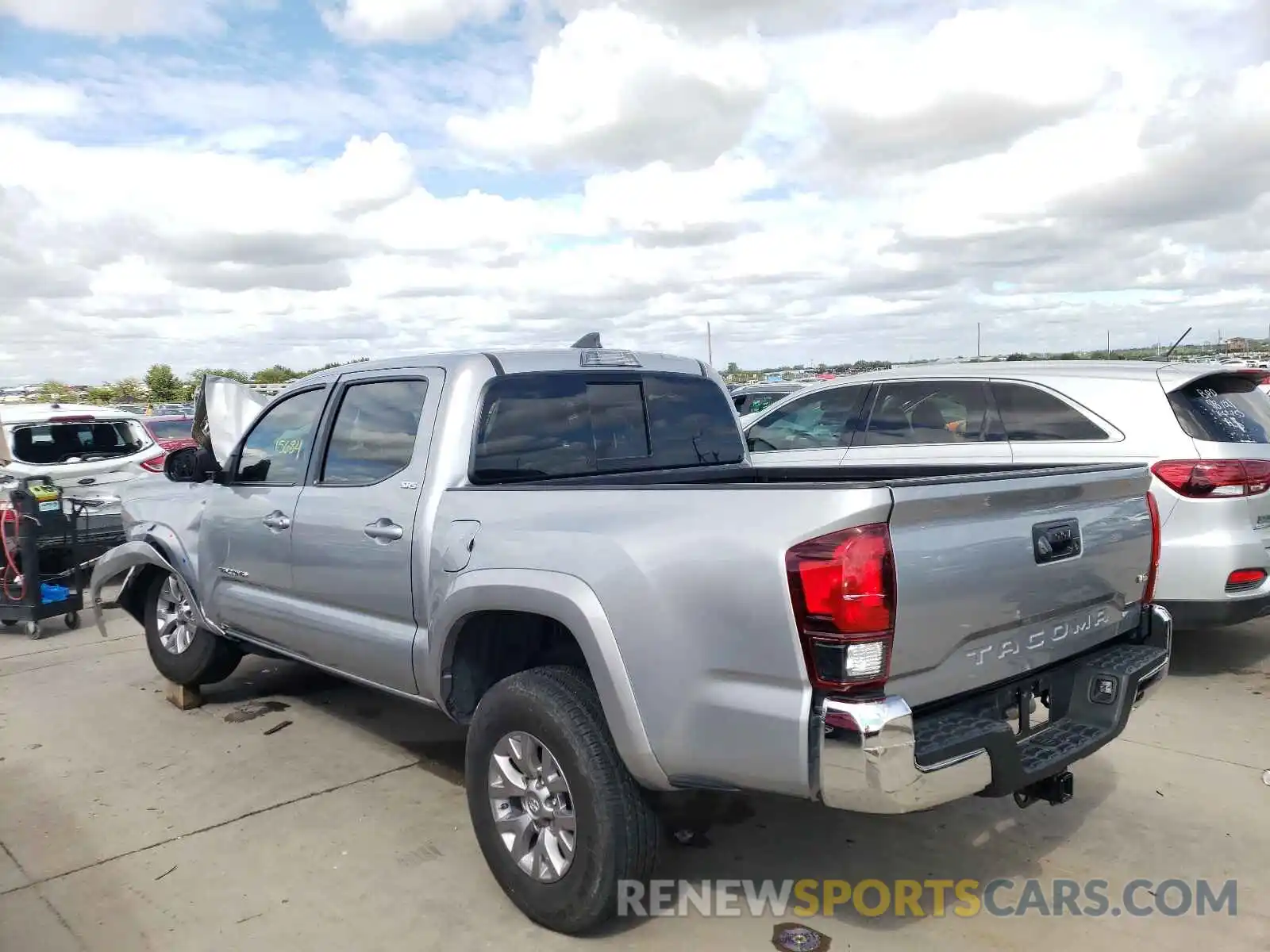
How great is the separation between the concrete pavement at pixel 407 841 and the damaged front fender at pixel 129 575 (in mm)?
728

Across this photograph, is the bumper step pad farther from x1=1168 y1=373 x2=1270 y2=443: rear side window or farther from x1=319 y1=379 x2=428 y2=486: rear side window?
x1=1168 y1=373 x2=1270 y2=443: rear side window

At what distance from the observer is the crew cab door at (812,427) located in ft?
22.5

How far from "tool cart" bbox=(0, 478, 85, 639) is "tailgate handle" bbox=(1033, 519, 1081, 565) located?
6989 millimetres

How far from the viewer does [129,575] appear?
5.83 meters

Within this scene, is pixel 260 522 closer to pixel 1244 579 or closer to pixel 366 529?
pixel 366 529

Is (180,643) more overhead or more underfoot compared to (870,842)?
more overhead

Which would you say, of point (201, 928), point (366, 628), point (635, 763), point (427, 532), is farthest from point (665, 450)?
point (201, 928)

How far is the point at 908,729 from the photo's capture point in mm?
2422

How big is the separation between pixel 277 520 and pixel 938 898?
3.15 m

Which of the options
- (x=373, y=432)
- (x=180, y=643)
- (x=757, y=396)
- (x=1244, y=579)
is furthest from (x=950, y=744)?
(x=757, y=396)

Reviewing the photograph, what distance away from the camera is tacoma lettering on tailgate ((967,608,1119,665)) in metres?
2.75

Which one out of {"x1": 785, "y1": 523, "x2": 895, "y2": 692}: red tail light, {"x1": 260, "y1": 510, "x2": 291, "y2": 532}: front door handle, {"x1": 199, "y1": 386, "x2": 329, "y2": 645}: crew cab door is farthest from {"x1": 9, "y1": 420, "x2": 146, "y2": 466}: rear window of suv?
{"x1": 785, "y1": 523, "x2": 895, "y2": 692}: red tail light

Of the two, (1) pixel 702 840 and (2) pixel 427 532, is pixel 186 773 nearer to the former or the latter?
(2) pixel 427 532

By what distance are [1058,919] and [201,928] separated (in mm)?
2808
